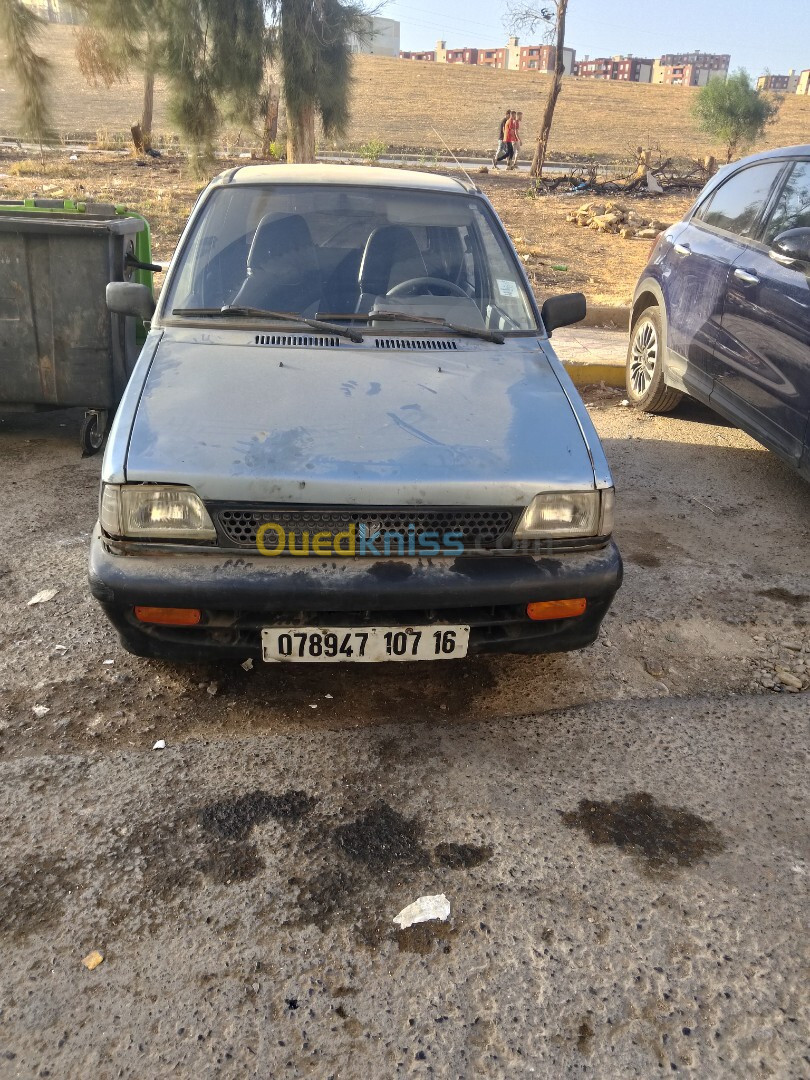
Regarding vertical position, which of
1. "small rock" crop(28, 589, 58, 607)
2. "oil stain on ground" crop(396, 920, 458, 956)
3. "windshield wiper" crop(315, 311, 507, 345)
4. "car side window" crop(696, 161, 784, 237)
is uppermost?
"car side window" crop(696, 161, 784, 237)

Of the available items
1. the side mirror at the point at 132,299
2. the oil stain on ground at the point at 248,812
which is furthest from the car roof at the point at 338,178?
the oil stain on ground at the point at 248,812

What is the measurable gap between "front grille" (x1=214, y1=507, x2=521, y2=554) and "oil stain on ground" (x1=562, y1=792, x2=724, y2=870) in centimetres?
88

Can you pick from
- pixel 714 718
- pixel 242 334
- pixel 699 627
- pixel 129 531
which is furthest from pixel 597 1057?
pixel 242 334

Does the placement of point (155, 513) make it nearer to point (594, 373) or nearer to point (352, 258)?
point (352, 258)

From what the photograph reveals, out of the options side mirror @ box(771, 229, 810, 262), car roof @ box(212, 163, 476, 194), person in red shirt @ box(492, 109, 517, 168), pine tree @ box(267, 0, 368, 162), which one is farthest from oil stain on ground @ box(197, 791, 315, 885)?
person in red shirt @ box(492, 109, 517, 168)

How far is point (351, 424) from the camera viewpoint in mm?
2777

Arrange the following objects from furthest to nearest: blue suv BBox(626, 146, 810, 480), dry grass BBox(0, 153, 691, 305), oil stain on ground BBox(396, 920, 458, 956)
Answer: dry grass BBox(0, 153, 691, 305) → blue suv BBox(626, 146, 810, 480) → oil stain on ground BBox(396, 920, 458, 956)

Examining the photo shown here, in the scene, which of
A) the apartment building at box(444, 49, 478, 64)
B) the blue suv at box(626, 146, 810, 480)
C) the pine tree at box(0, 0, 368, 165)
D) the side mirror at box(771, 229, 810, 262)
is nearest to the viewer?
the side mirror at box(771, 229, 810, 262)

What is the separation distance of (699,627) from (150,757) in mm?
2248

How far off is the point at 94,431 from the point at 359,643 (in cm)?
344

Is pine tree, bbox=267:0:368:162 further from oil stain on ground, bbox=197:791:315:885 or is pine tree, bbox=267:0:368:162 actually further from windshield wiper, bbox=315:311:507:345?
oil stain on ground, bbox=197:791:315:885

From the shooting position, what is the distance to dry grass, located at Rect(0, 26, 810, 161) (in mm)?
41781

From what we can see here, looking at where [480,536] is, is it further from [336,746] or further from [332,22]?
[332,22]

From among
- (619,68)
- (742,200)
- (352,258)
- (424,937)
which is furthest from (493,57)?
(424,937)
